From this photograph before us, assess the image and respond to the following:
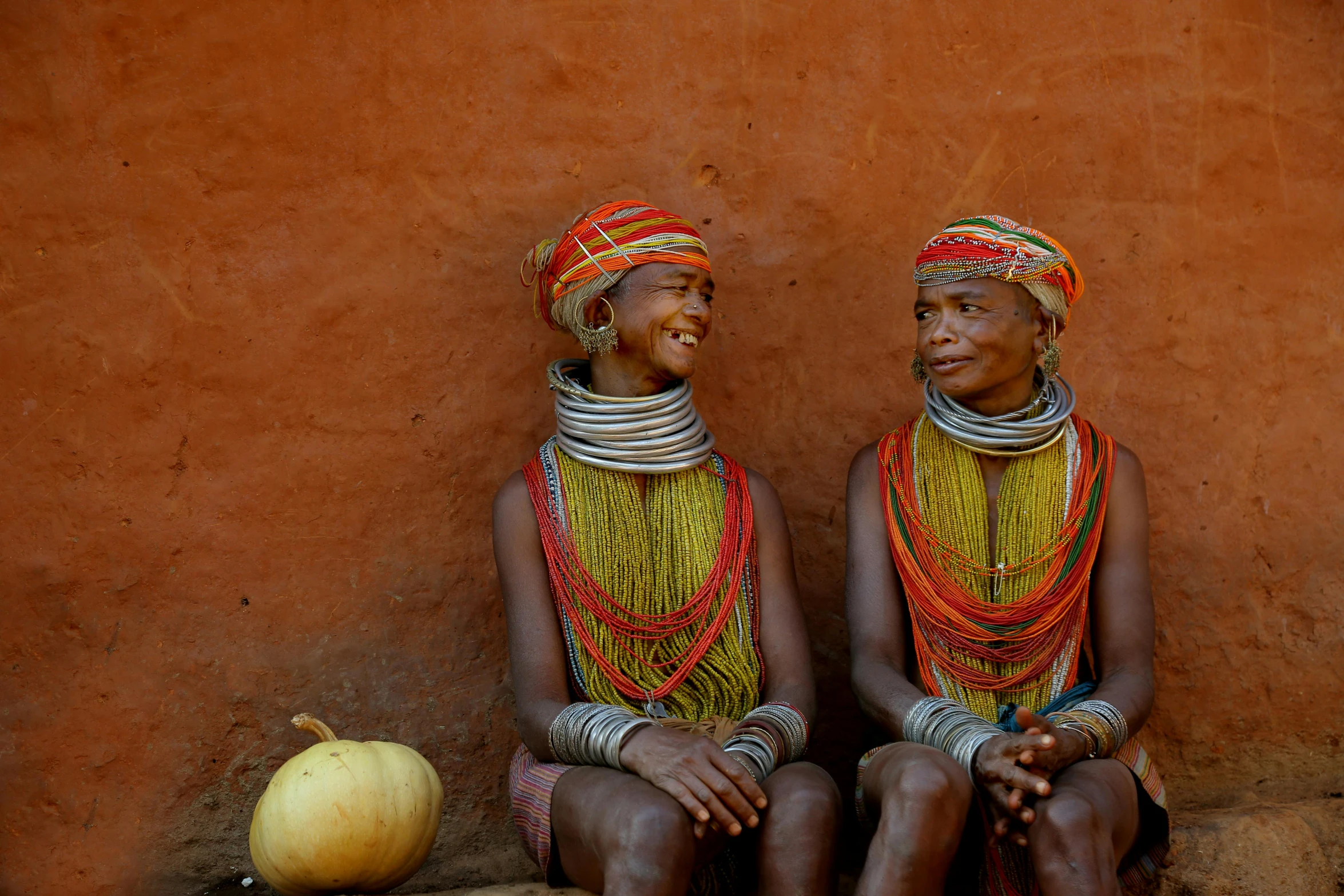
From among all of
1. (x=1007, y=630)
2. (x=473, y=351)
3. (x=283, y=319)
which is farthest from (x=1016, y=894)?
(x=283, y=319)

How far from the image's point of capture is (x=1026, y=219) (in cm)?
468

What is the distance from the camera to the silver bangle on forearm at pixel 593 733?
11.0 ft

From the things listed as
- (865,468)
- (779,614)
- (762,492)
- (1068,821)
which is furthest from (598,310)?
(1068,821)

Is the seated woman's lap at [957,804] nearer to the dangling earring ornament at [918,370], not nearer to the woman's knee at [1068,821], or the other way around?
the woman's knee at [1068,821]

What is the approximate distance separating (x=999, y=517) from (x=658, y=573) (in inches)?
38.8

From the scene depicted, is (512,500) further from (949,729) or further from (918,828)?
(918,828)

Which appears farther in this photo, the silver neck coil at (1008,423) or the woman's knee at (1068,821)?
the silver neck coil at (1008,423)

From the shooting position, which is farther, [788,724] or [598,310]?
[598,310]

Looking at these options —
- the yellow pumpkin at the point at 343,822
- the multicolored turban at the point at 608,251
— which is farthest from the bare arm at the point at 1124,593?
the yellow pumpkin at the point at 343,822

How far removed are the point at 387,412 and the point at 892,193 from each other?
181cm

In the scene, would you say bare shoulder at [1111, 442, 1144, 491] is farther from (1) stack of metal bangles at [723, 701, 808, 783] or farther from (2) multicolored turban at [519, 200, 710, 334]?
(2) multicolored turban at [519, 200, 710, 334]

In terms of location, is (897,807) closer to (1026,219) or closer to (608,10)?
(1026,219)

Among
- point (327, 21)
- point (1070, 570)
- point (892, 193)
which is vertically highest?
→ point (327, 21)

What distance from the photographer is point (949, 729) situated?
338 cm
